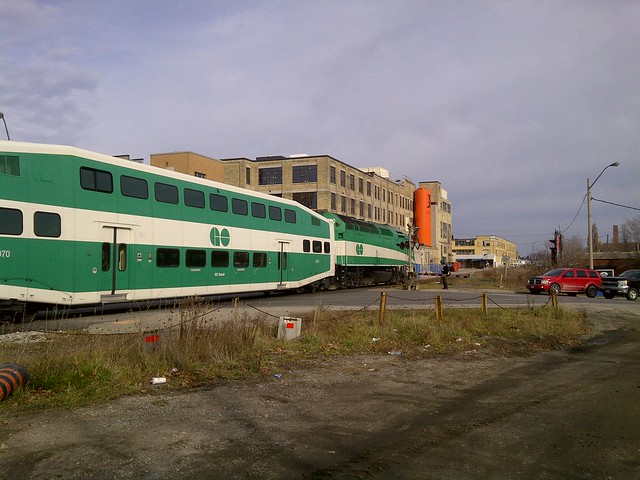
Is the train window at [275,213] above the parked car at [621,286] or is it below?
above

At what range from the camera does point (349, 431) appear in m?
5.90

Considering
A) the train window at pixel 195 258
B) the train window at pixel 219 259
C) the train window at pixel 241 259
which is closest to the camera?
the train window at pixel 195 258

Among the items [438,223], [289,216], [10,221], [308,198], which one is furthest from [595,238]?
[10,221]

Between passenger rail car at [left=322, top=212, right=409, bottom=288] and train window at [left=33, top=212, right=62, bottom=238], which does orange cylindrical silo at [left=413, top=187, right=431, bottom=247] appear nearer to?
passenger rail car at [left=322, top=212, right=409, bottom=288]

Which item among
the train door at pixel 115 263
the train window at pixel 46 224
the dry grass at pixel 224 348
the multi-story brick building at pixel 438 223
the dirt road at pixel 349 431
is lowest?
the dirt road at pixel 349 431

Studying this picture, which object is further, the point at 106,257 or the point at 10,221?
the point at 106,257

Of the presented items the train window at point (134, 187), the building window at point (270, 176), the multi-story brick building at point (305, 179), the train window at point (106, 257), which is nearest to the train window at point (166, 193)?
the train window at point (134, 187)

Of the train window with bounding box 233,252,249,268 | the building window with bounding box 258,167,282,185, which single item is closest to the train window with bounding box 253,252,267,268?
A: the train window with bounding box 233,252,249,268

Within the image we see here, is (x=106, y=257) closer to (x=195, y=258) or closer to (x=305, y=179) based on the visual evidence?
(x=195, y=258)

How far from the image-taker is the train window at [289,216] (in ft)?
81.9

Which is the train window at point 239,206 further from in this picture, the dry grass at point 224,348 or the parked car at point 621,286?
the parked car at point 621,286

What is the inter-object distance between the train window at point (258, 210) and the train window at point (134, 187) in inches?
241

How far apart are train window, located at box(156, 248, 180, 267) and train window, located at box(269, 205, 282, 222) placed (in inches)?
254

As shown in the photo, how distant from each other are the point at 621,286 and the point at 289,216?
19944 millimetres
